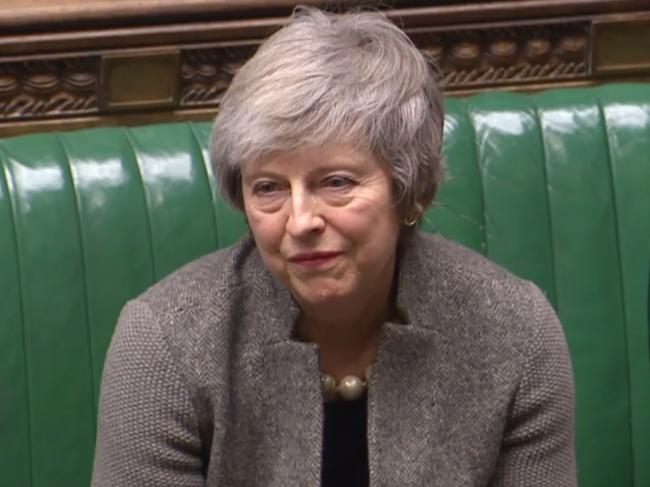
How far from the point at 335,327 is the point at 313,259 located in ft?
0.59

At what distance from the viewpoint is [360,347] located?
6.27ft

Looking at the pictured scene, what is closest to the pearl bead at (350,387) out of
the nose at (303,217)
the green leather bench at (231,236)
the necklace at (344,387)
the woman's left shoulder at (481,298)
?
the necklace at (344,387)

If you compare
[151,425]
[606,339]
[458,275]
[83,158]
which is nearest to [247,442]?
[151,425]

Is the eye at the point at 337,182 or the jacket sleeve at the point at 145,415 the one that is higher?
the eye at the point at 337,182

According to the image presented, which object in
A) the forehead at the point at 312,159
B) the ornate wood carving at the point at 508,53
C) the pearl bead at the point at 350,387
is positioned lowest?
the pearl bead at the point at 350,387

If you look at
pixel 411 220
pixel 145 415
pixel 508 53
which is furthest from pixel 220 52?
pixel 145 415

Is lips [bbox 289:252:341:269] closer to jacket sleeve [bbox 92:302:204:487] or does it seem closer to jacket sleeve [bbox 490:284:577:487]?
jacket sleeve [bbox 92:302:204:487]

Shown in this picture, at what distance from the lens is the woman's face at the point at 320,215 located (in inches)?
67.7

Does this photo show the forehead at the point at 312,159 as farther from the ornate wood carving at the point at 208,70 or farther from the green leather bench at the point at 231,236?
the ornate wood carving at the point at 208,70

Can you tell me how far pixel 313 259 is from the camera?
173 centimetres

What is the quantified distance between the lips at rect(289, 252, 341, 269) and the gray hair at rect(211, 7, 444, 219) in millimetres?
122

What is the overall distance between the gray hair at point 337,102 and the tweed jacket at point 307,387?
136 millimetres

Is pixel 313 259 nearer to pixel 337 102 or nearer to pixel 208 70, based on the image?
pixel 337 102

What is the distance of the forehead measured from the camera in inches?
67.5
